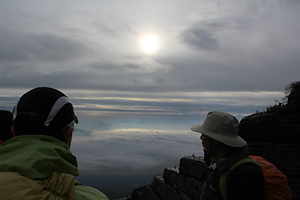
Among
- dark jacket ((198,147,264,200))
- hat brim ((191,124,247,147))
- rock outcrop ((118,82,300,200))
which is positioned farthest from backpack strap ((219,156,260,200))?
rock outcrop ((118,82,300,200))

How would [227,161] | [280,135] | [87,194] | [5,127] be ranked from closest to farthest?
[87,194], [227,161], [5,127], [280,135]

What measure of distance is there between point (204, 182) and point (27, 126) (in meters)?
3.87

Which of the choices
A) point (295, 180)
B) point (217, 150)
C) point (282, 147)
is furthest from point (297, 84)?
point (217, 150)

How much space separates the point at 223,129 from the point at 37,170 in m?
3.76

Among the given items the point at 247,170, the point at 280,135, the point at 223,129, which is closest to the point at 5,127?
the point at 223,129

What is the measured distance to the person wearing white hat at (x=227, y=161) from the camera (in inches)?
151

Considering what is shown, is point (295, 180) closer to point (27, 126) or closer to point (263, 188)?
point (263, 188)

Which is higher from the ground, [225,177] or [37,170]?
[37,170]

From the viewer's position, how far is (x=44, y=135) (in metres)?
2.15

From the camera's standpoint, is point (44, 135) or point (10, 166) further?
point (44, 135)

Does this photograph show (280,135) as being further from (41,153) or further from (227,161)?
(41,153)

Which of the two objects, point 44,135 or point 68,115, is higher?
point 68,115

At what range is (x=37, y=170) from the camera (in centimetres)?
183

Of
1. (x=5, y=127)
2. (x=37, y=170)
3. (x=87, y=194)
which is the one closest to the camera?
(x=37, y=170)
